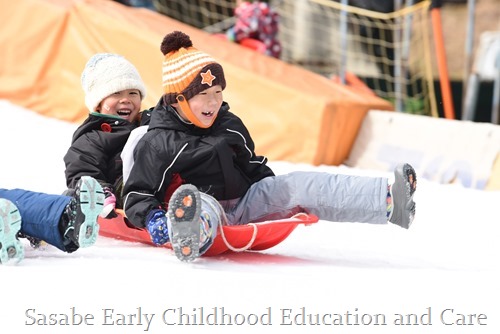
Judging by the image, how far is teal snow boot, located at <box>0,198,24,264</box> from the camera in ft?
8.22

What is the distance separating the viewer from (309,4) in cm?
905

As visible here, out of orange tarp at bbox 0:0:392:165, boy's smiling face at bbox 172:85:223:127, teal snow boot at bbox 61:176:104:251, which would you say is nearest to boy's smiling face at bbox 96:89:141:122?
boy's smiling face at bbox 172:85:223:127

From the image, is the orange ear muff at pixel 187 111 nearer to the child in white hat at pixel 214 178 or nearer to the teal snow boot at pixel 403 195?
the child in white hat at pixel 214 178

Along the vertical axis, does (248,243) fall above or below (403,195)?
below

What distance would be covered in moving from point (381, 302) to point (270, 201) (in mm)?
878

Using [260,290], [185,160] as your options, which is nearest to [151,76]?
[185,160]

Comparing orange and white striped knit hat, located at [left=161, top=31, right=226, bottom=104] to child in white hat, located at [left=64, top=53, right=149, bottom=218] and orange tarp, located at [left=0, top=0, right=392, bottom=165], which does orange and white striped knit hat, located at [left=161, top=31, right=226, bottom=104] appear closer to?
child in white hat, located at [left=64, top=53, right=149, bottom=218]

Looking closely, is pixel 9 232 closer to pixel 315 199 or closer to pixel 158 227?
pixel 158 227

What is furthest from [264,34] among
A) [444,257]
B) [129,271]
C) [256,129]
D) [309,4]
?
[129,271]

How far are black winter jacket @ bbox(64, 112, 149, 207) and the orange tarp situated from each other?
6.98 ft

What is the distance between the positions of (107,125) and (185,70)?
54 centimetres

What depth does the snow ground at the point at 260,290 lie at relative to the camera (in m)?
2.08

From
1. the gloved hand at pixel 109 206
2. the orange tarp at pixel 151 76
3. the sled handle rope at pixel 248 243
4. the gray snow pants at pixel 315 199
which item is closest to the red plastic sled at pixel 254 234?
the sled handle rope at pixel 248 243

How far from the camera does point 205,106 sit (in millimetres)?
2979
